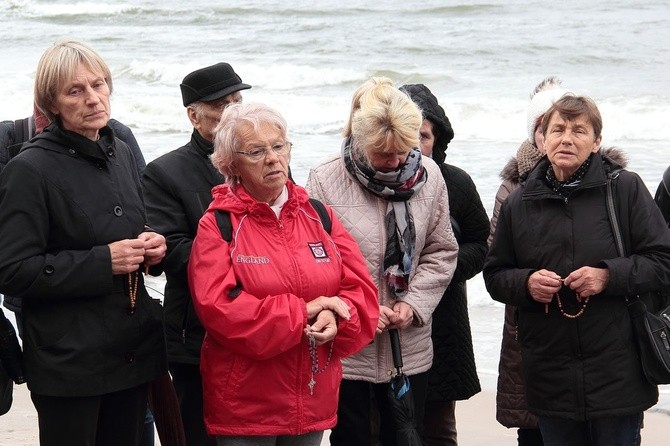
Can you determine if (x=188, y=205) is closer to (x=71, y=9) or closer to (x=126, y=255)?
(x=126, y=255)

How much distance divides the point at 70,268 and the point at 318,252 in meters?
0.81

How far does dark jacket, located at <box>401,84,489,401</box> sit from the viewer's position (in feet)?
15.4

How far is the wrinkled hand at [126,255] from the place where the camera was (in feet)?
11.6

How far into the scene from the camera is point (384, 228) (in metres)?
4.17

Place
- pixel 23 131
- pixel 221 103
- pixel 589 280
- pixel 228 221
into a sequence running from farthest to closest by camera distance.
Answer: pixel 23 131 → pixel 221 103 → pixel 589 280 → pixel 228 221

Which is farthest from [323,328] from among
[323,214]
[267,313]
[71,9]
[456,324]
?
[71,9]

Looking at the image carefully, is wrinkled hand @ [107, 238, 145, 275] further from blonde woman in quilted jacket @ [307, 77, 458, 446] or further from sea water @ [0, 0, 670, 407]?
sea water @ [0, 0, 670, 407]

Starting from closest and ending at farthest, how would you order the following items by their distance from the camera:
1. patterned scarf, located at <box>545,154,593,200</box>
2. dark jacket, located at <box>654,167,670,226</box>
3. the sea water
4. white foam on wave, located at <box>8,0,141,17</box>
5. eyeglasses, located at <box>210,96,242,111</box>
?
patterned scarf, located at <box>545,154,593,200</box> → eyeglasses, located at <box>210,96,242,111</box> → dark jacket, located at <box>654,167,670,226</box> → the sea water → white foam on wave, located at <box>8,0,141,17</box>

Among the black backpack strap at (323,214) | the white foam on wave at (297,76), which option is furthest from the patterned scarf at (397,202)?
the white foam on wave at (297,76)

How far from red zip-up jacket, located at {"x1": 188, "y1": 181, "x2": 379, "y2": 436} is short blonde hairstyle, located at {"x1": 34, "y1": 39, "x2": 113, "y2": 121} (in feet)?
2.03

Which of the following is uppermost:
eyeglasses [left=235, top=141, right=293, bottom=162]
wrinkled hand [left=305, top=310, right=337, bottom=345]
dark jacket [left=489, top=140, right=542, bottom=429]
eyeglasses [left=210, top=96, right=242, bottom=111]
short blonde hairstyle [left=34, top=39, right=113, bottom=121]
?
short blonde hairstyle [left=34, top=39, right=113, bottom=121]

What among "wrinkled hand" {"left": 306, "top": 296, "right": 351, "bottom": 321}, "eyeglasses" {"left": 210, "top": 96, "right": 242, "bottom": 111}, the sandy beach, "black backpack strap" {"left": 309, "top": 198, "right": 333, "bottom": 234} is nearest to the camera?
"wrinkled hand" {"left": 306, "top": 296, "right": 351, "bottom": 321}

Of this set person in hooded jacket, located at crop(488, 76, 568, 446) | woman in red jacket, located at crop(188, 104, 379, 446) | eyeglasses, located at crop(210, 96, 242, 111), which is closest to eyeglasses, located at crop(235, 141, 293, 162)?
woman in red jacket, located at crop(188, 104, 379, 446)

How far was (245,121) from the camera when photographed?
3.66m
